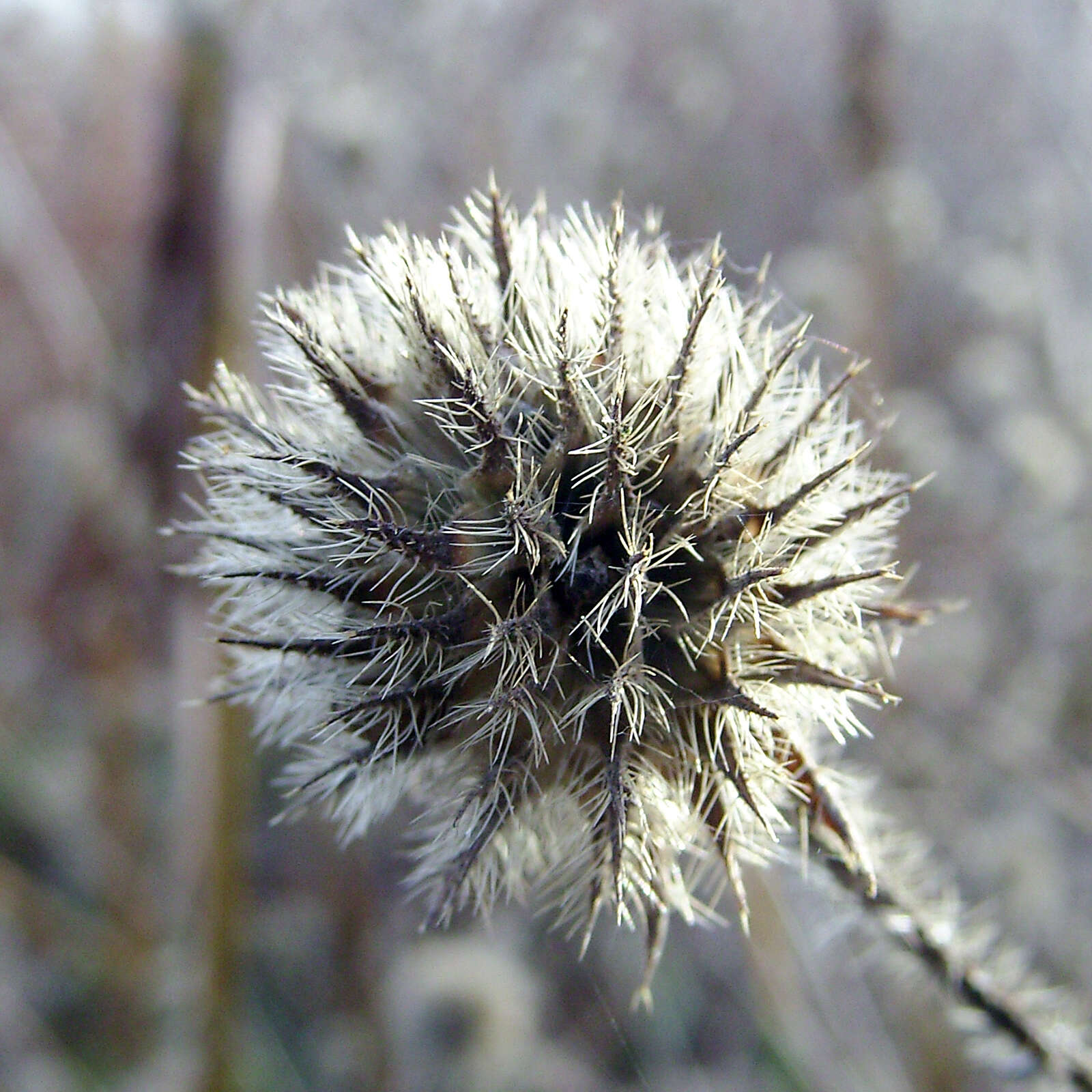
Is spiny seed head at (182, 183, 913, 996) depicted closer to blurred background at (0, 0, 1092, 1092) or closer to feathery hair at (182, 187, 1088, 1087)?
feathery hair at (182, 187, 1088, 1087)

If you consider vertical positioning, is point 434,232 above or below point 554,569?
above

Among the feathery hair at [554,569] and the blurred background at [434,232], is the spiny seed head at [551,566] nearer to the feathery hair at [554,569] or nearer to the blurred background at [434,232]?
the feathery hair at [554,569]

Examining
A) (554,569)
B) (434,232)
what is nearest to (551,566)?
(554,569)

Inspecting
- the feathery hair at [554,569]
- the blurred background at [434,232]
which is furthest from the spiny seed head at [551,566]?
the blurred background at [434,232]

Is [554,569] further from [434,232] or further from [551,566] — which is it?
[434,232]

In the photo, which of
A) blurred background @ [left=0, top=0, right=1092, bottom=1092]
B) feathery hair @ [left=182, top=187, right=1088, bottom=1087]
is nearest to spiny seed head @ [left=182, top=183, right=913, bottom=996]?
feathery hair @ [left=182, top=187, right=1088, bottom=1087]

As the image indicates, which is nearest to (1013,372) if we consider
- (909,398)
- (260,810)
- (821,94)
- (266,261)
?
(909,398)
